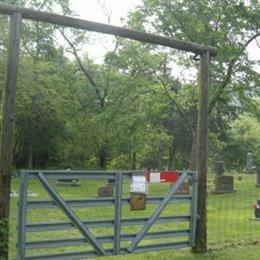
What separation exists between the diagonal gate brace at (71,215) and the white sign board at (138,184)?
40.0 inches

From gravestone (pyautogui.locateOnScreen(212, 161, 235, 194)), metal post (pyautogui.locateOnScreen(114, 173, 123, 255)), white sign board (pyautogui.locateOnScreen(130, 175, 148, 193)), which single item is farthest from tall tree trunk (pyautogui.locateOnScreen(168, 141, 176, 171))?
metal post (pyautogui.locateOnScreen(114, 173, 123, 255))

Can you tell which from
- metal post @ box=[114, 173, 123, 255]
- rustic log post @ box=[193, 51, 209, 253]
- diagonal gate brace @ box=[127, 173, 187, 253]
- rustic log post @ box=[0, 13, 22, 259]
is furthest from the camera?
rustic log post @ box=[193, 51, 209, 253]

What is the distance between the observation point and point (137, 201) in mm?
8383

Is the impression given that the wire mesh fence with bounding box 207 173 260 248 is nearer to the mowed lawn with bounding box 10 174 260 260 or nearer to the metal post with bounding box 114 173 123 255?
the mowed lawn with bounding box 10 174 260 260

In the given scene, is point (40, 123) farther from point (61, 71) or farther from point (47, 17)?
point (47, 17)

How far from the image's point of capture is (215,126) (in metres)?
57.0

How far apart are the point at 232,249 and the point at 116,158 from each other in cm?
4237

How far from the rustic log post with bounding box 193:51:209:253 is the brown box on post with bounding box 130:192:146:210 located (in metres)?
1.58

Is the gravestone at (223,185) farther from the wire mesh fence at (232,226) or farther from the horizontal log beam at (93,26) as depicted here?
the horizontal log beam at (93,26)

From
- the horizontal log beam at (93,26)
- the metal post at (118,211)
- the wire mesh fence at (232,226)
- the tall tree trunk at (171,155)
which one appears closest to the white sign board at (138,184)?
the metal post at (118,211)

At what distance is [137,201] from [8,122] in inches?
91.7

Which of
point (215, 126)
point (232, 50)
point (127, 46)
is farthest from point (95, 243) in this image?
point (215, 126)

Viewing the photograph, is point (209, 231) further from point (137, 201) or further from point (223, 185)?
point (223, 185)

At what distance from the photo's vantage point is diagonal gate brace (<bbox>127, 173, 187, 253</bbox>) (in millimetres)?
8336
